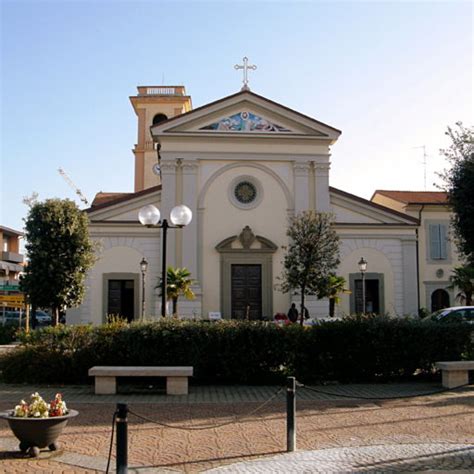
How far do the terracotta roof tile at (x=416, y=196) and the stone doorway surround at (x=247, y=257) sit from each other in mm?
12044

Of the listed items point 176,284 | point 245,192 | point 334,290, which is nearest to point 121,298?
point 176,284

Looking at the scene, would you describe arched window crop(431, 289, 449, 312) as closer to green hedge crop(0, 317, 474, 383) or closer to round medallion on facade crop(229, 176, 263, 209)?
round medallion on facade crop(229, 176, 263, 209)

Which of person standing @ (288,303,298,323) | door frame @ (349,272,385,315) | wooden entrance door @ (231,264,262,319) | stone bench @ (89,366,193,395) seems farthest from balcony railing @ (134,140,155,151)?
stone bench @ (89,366,193,395)

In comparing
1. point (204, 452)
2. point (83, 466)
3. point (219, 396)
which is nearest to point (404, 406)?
point (219, 396)

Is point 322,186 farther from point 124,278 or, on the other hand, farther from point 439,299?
point 439,299

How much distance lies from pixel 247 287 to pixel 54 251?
10.7 m

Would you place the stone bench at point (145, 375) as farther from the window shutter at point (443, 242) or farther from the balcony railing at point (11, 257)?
the balcony railing at point (11, 257)

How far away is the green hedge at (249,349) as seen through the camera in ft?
45.9

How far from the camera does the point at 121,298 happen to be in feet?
94.0

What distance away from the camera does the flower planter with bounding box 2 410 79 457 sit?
7.69m

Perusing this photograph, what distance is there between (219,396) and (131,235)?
17.1m

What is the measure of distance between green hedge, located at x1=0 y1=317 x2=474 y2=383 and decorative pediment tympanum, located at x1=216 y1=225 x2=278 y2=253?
1432cm

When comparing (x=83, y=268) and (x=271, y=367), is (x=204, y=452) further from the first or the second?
(x=83, y=268)

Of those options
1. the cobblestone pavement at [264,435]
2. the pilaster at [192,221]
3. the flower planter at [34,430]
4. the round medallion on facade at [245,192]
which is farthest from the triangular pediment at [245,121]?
the flower planter at [34,430]
